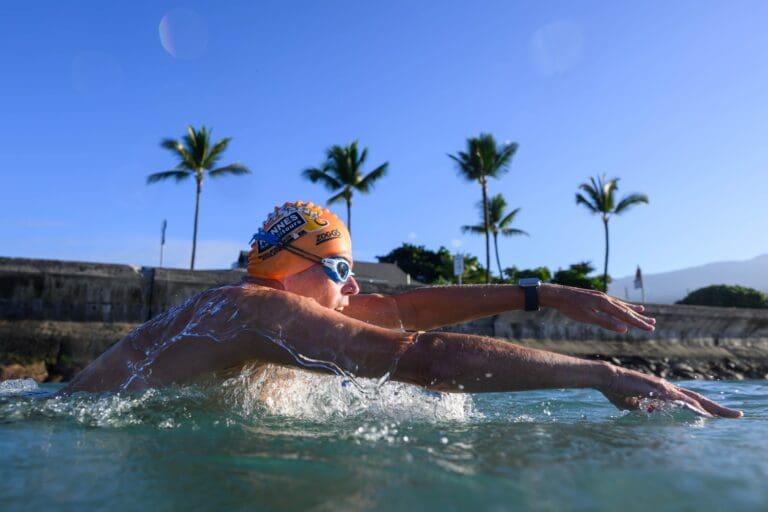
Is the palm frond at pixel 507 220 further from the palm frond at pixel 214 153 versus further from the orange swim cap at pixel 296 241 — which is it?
the orange swim cap at pixel 296 241

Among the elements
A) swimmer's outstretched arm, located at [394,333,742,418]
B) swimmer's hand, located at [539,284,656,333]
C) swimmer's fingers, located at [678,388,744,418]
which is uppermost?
swimmer's hand, located at [539,284,656,333]

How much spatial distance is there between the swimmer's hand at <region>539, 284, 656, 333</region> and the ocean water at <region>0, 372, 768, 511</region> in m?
0.43

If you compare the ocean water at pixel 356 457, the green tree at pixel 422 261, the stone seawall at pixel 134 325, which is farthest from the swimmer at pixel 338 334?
the green tree at pixel 422 261

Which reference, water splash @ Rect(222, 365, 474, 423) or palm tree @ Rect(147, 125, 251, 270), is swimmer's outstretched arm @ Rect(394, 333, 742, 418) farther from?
palm tree @ Rect(147, 125, 251, 270)

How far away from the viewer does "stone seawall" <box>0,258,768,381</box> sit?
7.70 meters

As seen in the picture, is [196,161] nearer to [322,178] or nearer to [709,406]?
[322,178]

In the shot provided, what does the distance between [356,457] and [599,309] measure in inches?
64.1

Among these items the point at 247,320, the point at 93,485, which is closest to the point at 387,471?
Result: the point at 93,485

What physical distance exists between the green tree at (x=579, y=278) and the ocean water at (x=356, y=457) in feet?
93.5

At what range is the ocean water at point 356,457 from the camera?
1.28 meters

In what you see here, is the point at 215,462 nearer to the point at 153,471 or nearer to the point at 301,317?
the point at 153,471

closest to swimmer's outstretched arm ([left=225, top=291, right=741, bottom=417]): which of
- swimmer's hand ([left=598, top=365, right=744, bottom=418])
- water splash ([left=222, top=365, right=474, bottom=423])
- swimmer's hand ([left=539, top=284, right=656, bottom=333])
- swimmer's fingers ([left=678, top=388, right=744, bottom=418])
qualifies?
swimmer's hand ([left=598, top=365, right=744, bottom=418])

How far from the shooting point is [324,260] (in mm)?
2768

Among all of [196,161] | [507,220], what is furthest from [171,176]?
[507,220]
